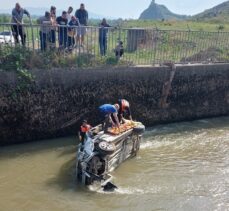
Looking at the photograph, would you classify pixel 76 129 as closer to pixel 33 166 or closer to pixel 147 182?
pixel 33 166

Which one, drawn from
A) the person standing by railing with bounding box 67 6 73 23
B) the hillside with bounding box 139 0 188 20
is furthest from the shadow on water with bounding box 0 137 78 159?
the hillside with bounding box 139 0 188 20

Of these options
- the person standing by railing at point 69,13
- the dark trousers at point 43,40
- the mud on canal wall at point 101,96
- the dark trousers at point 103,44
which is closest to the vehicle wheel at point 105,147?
the mud on canal wall at point 101,96

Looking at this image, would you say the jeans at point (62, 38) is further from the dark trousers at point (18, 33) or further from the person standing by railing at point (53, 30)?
the dark trousers at point (18, 33)

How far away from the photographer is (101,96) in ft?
47.6

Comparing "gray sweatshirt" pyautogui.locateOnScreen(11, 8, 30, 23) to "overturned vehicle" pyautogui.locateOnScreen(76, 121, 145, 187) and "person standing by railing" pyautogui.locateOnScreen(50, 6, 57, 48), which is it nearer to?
"person standing by railing" pyautogui.locateOnScreen(50, 6, 57, 48)

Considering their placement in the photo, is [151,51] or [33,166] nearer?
[33,166]

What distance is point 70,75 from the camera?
1368 cm

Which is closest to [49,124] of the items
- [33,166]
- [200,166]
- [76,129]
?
[76,129]

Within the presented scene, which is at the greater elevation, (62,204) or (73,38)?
(73,38)

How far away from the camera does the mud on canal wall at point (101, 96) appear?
12883 mm

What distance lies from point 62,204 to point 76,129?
15.5ft

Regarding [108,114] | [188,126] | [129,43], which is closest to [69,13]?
[129,43]

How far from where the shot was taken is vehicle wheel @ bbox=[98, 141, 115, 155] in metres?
10.4

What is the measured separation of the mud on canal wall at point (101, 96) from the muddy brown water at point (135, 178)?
690 mm
